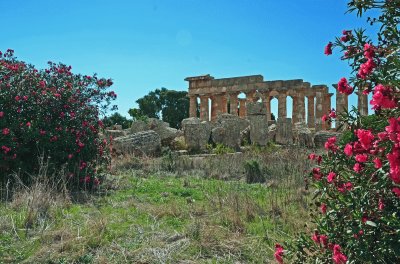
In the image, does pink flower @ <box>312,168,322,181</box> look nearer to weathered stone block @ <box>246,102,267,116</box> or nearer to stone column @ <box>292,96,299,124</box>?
weathered stone block @ <box>246,102,267,116</box>

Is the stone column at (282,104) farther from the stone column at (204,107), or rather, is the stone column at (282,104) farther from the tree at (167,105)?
the tree at (167,105)

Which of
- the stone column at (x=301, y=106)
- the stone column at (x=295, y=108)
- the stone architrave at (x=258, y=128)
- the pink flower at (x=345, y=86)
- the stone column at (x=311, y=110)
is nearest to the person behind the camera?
the pink flower at (x=345, y=86)

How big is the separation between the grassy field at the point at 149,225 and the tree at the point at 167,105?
35950 millimetres

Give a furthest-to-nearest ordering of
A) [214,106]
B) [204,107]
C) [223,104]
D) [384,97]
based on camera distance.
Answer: [204,107], [214,106], [223,104], [384,97]

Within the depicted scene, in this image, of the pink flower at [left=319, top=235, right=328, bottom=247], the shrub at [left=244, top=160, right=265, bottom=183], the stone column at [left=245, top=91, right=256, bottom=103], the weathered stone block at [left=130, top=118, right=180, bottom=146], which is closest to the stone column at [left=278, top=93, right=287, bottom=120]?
the stone column at [left=245, top=91, right=256, bottom=103]

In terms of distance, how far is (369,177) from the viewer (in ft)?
8.92

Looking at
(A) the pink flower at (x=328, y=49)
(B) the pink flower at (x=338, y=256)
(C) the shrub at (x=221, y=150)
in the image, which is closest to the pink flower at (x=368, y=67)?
(A) the pink flower at (x=328, y=49)

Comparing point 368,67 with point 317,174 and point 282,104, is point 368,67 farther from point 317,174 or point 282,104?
point 282,104

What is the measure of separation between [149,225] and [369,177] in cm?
354

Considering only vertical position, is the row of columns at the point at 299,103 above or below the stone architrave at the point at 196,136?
above

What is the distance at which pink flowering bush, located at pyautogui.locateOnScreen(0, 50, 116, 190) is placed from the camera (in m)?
7.89

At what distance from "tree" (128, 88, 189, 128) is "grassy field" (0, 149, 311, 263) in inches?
1415

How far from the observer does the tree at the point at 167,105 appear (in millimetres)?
44438

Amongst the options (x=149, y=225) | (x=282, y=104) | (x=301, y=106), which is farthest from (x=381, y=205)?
(x=301, y=106)
